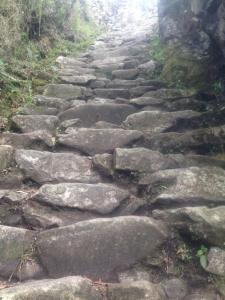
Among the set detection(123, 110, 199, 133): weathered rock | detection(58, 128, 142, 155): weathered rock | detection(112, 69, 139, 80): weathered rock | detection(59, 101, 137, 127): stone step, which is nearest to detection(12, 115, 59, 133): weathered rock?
detection(59, 101, 137, 127): stone step

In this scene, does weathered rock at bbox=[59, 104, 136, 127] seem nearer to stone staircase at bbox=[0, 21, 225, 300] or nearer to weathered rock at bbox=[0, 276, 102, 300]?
stone staircase at bbox=[0, 21, 225, 300]

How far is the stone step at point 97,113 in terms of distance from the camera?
557 cm

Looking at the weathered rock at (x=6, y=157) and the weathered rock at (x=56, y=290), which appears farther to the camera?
the weathered rock at (x=6, y=157)

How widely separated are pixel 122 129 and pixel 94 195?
1.45 metres

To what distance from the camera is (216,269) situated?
2893mm

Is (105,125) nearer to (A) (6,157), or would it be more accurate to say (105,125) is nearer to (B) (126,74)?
(A) (6,157)

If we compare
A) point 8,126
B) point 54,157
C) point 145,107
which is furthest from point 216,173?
point 8,126

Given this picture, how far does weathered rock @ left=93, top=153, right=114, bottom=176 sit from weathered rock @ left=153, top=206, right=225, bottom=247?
0.95m

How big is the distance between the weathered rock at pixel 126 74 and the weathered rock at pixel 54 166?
343 cm

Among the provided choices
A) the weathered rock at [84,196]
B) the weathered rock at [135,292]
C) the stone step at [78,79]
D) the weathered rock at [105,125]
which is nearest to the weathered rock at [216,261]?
the weathered rock at [135,292]

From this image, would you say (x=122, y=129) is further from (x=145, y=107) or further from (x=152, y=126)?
(x=145, y=107)

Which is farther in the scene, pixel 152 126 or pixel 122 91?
pixel 122 91

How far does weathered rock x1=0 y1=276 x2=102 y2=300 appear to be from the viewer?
2.59m

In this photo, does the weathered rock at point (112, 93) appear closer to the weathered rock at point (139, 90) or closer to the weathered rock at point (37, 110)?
the weathered rock at point (139, 90)
